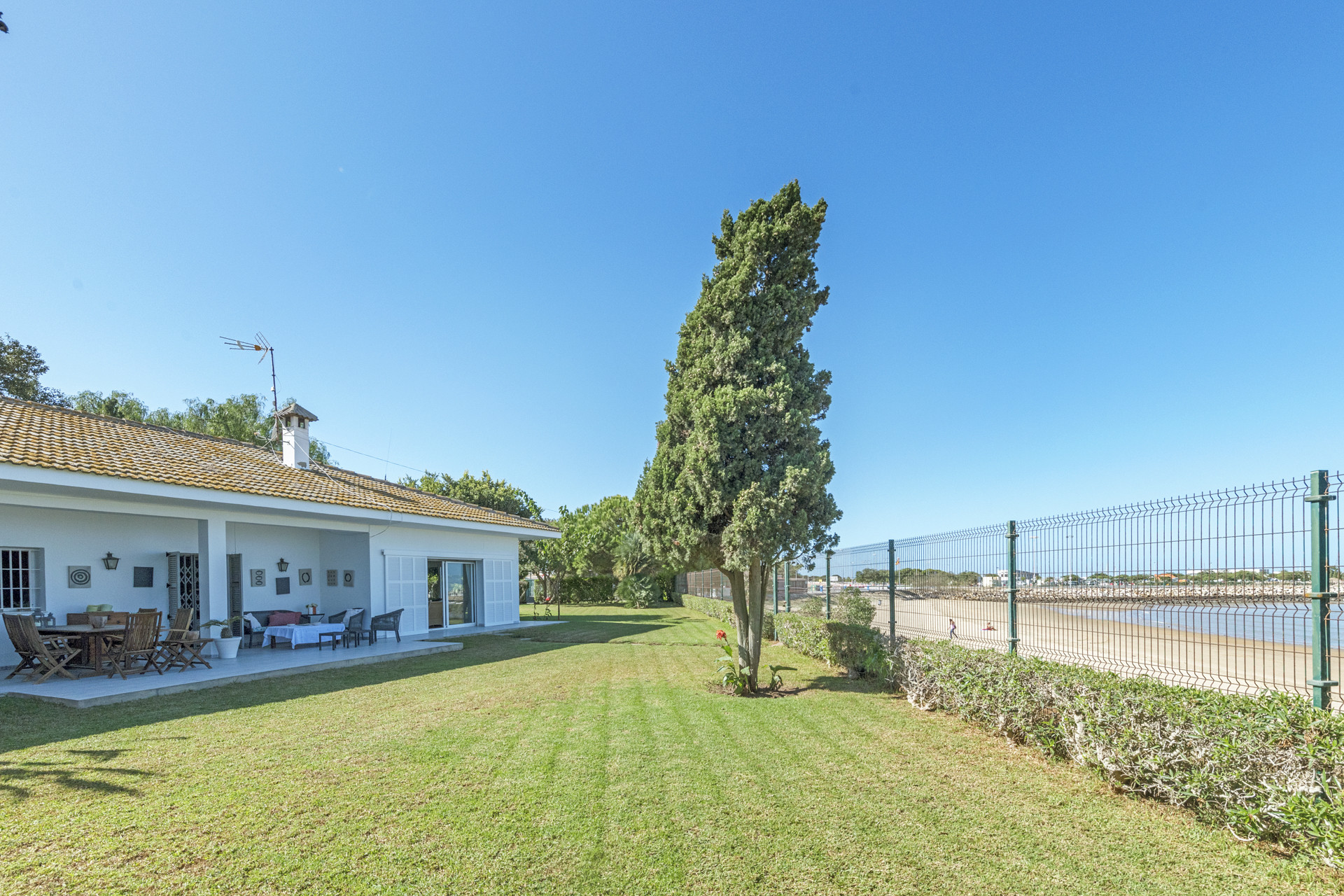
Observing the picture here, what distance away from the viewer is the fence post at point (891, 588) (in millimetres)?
9844

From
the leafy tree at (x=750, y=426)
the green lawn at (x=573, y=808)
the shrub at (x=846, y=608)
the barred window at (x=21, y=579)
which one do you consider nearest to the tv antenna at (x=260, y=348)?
the barred window at (x=21, y=579)

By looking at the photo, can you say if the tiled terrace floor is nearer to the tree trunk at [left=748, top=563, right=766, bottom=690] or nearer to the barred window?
the barred window

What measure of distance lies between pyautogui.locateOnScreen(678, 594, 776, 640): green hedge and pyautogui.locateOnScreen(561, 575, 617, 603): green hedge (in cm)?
398

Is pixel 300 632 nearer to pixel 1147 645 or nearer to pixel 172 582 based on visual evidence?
pixel 172 582

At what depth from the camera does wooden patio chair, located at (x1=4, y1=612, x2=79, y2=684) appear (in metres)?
9.26

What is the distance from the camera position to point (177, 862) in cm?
356

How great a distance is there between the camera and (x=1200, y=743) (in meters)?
4.05

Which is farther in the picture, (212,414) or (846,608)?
(212,414)

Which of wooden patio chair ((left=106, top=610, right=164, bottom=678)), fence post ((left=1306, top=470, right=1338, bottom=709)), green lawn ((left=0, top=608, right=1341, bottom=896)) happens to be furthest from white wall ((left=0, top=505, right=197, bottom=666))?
fence post ((left=1306, top=470, right=1338, bottom=709))

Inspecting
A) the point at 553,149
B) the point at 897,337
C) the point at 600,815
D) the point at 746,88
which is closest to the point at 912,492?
the point at 897,337

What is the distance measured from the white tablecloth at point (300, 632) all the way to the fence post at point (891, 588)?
35.2ft

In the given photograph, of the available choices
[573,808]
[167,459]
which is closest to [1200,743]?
[573,808]

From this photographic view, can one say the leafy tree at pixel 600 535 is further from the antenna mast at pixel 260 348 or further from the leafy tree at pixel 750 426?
the leafy tree at pixel 750 426

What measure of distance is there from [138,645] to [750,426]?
9733mm
